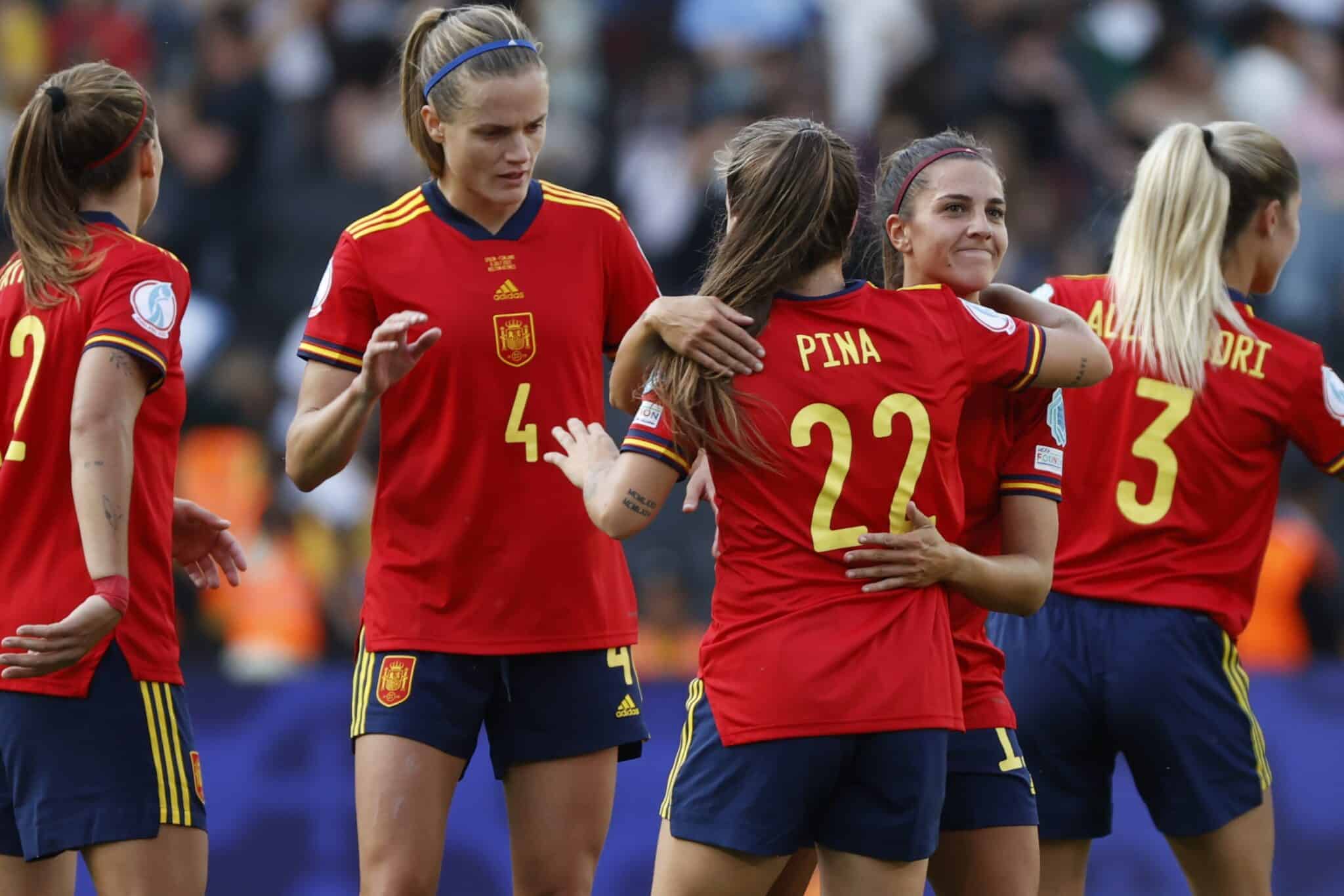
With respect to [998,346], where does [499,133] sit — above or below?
above

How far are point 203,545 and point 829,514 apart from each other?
188 cm

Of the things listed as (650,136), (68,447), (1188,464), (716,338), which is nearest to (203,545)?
(68,447)

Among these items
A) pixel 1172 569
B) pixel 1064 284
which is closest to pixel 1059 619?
pixel 1172 569

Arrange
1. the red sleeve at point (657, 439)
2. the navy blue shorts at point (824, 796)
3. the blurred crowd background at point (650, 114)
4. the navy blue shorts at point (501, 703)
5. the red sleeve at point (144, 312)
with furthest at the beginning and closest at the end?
the blurred crowd background at point (650, 114) < the navy blue shorts at point (501, 703) < the red sleeve at point (144, 312) < the red sleeve at point (657, 439) < the navy blue shorts at point (824, 796)

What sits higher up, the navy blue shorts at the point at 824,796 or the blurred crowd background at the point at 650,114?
the blurred crowd background at the point at 650,114

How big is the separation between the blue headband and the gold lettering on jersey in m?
1.20

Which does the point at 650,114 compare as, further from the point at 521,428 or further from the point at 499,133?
the point at 521,428

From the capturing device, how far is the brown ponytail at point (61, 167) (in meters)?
3.93

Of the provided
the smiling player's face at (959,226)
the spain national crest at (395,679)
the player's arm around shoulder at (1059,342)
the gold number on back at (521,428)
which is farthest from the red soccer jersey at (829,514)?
the spain national crest at (395,679)

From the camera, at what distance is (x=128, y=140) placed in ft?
13.2

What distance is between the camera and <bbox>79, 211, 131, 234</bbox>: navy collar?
4027 mm

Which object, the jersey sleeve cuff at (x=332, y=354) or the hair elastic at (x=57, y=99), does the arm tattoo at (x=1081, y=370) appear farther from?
the hair elastic at (x=57, y=99)

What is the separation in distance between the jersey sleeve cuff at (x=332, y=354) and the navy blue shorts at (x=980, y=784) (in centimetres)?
166

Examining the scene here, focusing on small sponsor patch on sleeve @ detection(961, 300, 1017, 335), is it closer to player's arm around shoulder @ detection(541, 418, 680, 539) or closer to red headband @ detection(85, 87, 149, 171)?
player's arm around shoulder @ detection(541, 418, 680, 539)
